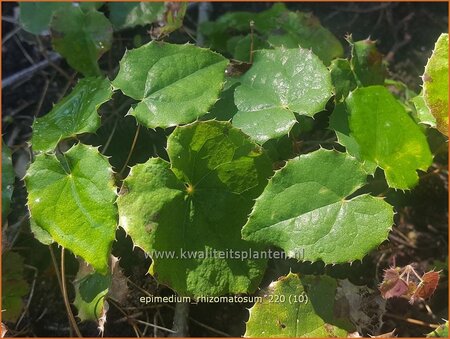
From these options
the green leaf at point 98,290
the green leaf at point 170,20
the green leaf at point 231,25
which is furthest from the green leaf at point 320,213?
the green leaf at point 231,25

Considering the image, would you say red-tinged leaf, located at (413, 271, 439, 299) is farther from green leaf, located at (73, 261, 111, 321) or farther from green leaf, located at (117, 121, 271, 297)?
green leaf, located at (73, 261, 111, 321)

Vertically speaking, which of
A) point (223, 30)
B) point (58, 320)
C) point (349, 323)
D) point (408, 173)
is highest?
point (223, 30)

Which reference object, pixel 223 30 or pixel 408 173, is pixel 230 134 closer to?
pixel 408 173

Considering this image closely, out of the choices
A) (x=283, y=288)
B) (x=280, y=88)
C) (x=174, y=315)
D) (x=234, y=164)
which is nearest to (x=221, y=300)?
(x=174, y=315)

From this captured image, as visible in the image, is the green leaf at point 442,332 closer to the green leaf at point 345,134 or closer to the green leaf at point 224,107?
the green leaf at point 345,134

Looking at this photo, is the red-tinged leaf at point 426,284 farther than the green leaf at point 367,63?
No

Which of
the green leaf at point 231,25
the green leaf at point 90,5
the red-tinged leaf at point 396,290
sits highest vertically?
the green leaf at point 90,5

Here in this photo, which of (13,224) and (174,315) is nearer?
(174,315)
